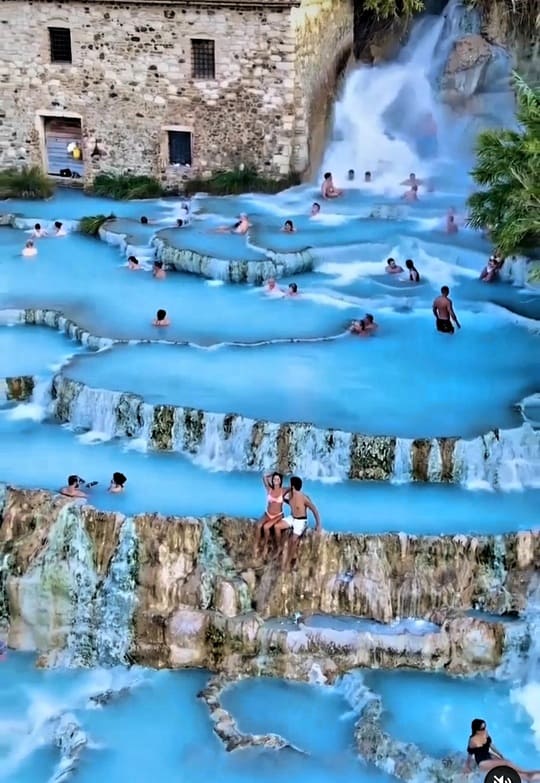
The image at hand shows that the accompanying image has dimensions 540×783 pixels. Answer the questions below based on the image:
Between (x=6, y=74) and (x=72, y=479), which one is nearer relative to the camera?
(x=72, y=479)

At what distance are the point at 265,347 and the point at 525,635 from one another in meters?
6.97

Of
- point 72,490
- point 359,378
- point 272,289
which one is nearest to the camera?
point 72,490

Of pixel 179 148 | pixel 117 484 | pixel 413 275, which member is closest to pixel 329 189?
pixel 179 148

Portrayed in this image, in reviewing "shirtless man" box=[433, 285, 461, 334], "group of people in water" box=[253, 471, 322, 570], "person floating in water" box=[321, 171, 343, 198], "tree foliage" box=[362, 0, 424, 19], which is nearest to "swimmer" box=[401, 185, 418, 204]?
"person floating in water" box=[321, 171, 343, 198]

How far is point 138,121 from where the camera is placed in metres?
26.9

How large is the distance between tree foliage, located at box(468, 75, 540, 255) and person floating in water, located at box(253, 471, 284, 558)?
4412mm

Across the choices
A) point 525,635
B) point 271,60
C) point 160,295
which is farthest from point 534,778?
point 271,60

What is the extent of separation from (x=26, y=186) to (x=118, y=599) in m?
16.1

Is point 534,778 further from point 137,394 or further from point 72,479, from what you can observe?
point 137,394

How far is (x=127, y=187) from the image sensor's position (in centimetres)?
2719

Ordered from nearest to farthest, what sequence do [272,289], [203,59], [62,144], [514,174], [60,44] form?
[514,174]
[272,289]
[203,59]
[60,44]
[62,144]

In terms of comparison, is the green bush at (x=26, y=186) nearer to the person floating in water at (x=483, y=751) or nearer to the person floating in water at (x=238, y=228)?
the person floating in water at (x=238, y=228)

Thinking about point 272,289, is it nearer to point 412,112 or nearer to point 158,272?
point 158,272

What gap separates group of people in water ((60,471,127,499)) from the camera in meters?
13.9
